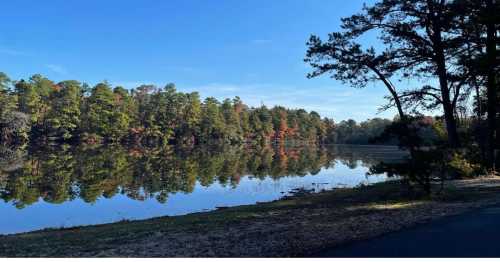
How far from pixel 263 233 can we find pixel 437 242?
2.59 meters

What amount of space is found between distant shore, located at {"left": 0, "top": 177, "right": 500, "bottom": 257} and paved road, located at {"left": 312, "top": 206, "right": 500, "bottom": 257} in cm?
32

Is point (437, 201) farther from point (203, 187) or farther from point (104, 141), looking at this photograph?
point (104, 141)

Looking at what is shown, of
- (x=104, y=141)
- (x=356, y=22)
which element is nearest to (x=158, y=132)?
(x=104, y=141)

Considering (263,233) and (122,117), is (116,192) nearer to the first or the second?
(263,233)

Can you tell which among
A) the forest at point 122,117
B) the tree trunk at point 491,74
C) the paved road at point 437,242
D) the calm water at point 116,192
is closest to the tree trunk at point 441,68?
the tree trunk at point 491,74

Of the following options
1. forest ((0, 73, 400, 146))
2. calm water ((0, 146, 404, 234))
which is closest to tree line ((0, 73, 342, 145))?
forest ((0, 73, 400, 146))

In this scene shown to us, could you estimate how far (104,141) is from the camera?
2507 inches

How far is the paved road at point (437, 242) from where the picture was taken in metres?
4.80

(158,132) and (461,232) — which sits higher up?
(158,132)

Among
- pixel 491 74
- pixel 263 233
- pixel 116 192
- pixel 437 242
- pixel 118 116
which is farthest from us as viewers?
pixel 118 116

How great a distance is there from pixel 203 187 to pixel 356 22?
967 cm

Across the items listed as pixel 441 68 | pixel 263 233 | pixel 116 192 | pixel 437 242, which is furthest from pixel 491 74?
pixel 116 192

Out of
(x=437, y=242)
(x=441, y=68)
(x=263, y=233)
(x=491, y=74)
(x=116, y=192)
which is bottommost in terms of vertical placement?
(x=116, y=192)

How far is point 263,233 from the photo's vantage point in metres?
6.50
